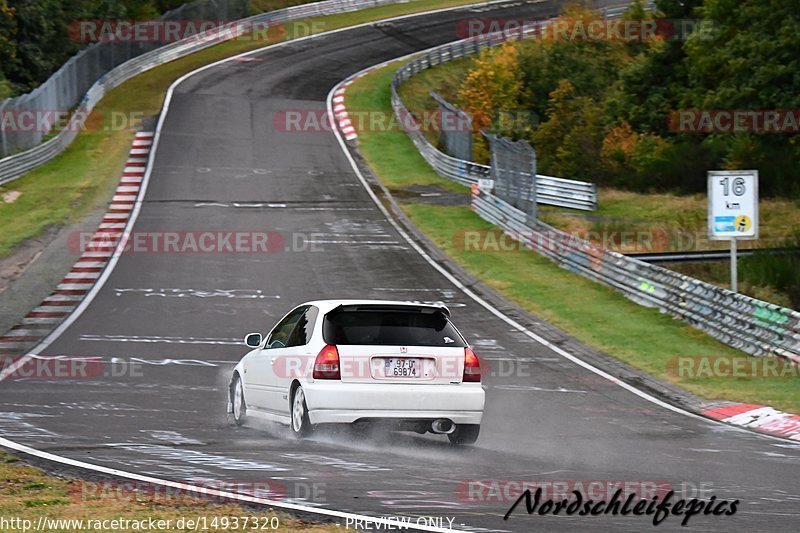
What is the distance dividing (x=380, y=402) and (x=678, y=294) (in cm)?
1307

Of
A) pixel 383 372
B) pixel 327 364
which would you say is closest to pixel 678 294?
pixel 383 372

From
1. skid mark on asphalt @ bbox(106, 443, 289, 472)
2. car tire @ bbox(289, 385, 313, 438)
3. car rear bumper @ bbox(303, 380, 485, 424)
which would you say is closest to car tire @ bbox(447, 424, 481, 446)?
car rear bumper @ bbox(303, 380, 485, 424)

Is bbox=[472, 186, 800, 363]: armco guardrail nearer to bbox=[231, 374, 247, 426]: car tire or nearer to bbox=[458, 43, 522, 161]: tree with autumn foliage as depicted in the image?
bbox=[231, 374, 247, 426]: car tire

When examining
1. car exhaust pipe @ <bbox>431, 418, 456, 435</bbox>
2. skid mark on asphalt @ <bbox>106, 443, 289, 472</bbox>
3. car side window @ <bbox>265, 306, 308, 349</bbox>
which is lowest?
car exhaust pipe @ <bbox>431, 418, 456, 435</bbox>

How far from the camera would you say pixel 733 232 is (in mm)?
20641

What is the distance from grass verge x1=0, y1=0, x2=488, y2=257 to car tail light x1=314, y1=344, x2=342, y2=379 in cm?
1878

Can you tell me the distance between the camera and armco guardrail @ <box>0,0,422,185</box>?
3862cm

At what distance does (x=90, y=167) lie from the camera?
3966 centimetres

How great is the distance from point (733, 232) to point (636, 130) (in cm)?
2847

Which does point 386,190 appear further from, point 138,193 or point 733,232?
point 733,232

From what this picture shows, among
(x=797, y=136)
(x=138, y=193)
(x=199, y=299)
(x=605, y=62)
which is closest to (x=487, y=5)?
(x=605, y=62)

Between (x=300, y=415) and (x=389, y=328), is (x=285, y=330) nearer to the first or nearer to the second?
(x=300, y=415)

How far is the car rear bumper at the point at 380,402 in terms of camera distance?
11.2 meters

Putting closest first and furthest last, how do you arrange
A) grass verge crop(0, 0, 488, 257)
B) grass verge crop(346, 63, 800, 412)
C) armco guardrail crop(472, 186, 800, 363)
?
1. grass verge crop(346, 63, 800, 412)
2. armco guardrail crop(472, 186, 800, 363)
3. grass verge crop(0, 0, 488, 257)
